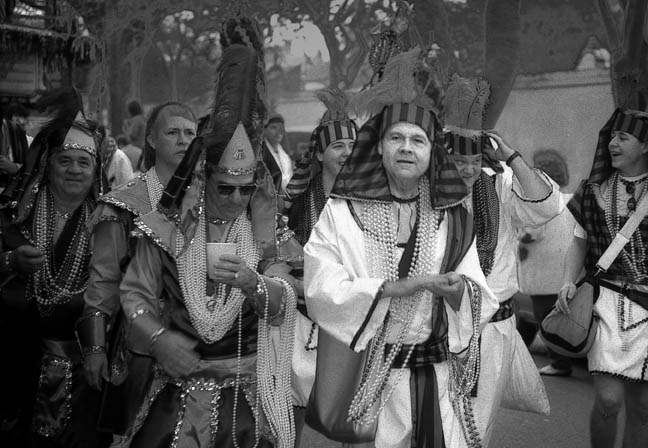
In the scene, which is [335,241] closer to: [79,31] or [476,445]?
[476,445]

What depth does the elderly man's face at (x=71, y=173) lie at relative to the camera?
15.5 feet

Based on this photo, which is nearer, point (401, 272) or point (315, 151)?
point (401, 272)

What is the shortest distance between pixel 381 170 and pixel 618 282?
195 centimetres

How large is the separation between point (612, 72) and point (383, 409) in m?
6.61

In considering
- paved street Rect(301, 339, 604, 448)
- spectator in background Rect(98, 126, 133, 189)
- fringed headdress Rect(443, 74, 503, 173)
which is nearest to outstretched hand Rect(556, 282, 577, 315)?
fringed headdress Rect(443, 74, 503, 173)

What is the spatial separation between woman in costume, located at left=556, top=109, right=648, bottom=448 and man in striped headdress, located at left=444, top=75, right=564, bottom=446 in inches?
11.4

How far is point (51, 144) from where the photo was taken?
476 cm

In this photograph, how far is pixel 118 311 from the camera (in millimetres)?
3979

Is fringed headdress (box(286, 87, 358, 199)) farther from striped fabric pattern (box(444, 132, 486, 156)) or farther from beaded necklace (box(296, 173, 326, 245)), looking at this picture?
striped fabric pattern (box(444, 132, 486, 156))

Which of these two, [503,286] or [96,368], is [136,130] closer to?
[503,286]

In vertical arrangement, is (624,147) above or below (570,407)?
above

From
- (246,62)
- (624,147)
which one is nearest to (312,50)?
(624,147)

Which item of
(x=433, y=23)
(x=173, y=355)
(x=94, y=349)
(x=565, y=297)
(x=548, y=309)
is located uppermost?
(x=433, y=23)

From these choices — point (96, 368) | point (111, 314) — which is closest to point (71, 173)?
point (111, 314)
